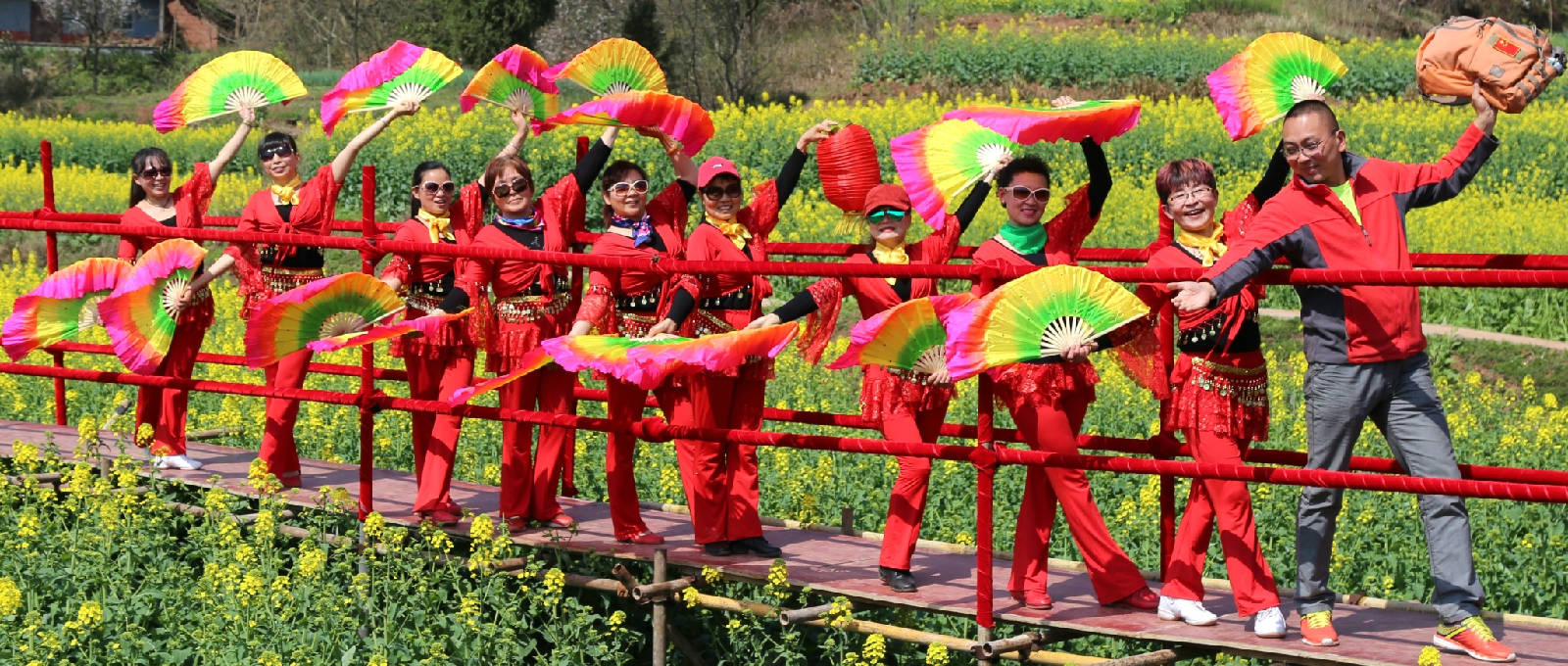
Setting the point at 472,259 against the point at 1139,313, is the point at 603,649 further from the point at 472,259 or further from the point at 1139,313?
the point at 1139,313

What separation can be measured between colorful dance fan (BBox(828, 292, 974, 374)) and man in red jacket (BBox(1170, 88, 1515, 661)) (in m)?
0.87

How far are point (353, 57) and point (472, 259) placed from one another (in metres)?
35.4

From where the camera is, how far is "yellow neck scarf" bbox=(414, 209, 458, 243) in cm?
780

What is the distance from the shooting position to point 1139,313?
5570mm

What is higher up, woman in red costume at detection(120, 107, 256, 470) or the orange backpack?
the orange backpack

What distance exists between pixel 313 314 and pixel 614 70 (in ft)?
5.09

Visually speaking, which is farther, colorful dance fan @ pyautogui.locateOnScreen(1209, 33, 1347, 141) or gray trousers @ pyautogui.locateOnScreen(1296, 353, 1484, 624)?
colorful dance fan @ pyautogui.locateOnScreen(1209, 33, 1347, 141)

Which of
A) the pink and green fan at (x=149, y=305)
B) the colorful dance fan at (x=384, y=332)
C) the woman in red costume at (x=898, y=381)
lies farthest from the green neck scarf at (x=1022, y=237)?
the pink and green fan at (x=149, y=305)

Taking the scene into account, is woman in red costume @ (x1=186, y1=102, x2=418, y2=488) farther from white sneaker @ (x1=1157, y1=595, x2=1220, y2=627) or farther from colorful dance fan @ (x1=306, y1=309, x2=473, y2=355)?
white sneaker @ (x1=1157, y1=595, x2=1220, y2=627)

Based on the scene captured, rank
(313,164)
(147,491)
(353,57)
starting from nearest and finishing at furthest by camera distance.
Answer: (147,491) < (313,164) < (353,57)

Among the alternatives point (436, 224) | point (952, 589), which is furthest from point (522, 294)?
point (952, 589)

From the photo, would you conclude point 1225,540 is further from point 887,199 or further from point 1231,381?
point 887,199

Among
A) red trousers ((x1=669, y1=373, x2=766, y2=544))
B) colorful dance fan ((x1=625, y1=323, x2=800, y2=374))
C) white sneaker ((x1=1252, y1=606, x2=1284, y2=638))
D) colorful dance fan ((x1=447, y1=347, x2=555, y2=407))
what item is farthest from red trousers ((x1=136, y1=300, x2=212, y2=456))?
white sneaker ((x1=1252, y1=606, x2=1284, y2=638))

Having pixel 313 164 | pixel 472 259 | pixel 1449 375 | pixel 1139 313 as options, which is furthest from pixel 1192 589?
pixel 313 164
